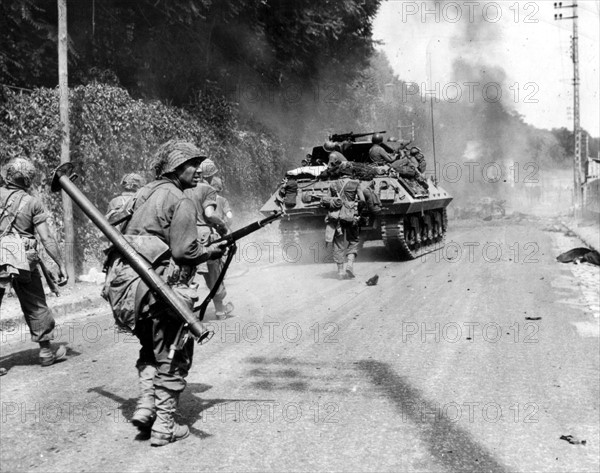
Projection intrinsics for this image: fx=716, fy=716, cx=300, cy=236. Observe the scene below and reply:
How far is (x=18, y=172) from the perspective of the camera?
5719 millimetres

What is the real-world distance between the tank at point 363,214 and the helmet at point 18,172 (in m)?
7.39

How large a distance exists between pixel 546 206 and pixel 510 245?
125ft

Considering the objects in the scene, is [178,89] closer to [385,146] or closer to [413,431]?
[385,146]

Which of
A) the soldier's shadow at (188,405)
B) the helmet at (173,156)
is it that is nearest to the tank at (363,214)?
the soldier's shadow at (188,405)

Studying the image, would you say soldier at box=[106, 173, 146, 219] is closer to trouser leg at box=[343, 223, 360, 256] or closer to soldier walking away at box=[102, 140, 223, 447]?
soldier walking away at box=[102, 140, 223, 447]

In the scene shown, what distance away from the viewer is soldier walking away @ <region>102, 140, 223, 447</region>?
3.89 m

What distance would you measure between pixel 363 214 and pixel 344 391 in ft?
28.3

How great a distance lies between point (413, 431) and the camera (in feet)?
13.5

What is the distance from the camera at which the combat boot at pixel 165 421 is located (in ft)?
12.9

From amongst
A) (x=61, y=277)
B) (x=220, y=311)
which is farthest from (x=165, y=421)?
(x=220, y=311)

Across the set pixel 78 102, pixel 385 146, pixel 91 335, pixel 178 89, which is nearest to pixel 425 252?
pixel 385 146

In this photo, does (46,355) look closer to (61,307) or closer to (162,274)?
(162,274)

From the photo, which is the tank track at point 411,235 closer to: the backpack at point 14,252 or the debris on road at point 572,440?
the backpack at point 14,252
